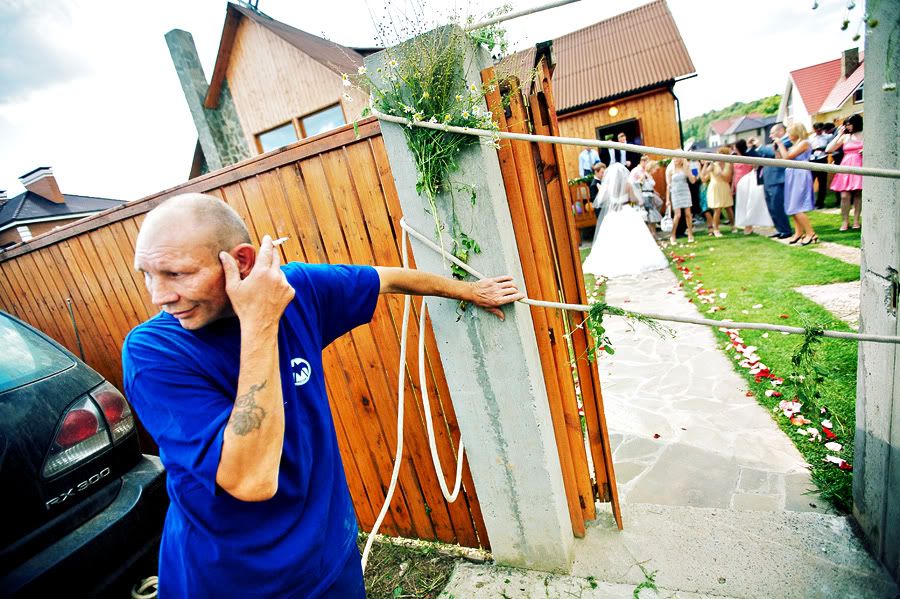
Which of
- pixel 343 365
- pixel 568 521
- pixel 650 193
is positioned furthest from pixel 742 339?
pixel 650 193

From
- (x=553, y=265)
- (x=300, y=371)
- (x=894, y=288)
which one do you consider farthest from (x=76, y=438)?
(x=894, y=288)

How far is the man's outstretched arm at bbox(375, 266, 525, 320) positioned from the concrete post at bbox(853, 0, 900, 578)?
138 cm

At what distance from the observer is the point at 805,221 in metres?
7.16

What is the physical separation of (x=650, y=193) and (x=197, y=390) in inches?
432

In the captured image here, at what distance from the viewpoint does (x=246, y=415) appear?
1.07 metres

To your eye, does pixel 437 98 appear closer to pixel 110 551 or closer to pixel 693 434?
pixel 110 551

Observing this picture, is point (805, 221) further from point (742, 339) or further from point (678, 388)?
point (678, 388)

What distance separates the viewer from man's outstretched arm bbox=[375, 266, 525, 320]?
5.54 feet

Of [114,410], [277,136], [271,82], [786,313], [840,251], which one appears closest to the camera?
[114,410]

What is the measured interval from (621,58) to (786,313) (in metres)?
13.3

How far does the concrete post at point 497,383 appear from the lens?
66.7 inches

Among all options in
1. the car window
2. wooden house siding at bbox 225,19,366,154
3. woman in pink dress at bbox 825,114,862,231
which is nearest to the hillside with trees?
woman in pink dress at bbox 825,114,862,231

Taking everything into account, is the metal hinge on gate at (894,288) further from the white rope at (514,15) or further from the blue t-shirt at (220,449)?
the blue t-shirt at (220,449)

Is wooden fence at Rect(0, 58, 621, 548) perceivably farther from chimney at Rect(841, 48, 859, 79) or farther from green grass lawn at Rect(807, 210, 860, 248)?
chimney at Rect(841, 48, 859, 79)
